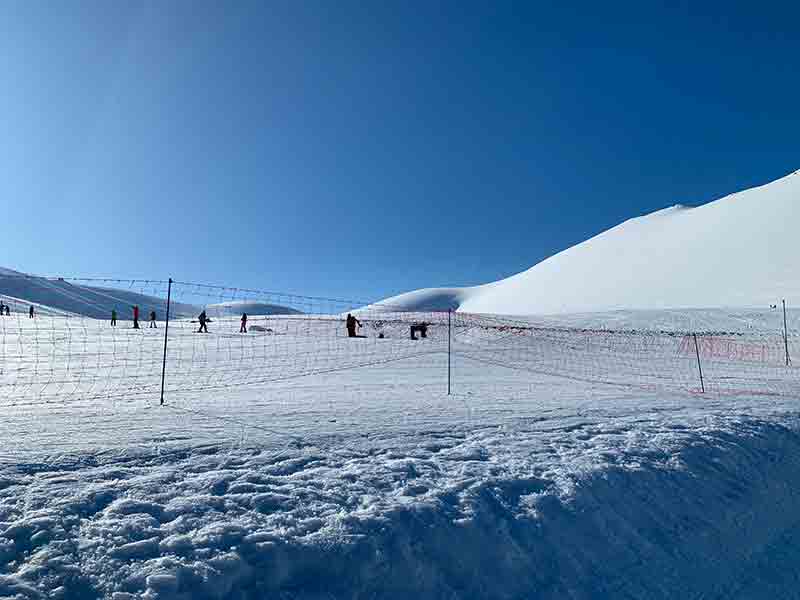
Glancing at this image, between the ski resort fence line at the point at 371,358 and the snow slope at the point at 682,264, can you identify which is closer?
the ski resort fence line at the point at 371,358

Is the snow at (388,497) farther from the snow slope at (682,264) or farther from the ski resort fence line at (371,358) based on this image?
the snow slope at (682,264)

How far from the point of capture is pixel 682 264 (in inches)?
2879

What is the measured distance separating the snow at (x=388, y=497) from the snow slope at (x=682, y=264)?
2011 inches

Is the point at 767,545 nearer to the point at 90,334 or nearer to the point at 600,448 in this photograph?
the point at 600,448

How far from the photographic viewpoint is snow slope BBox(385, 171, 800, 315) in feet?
192

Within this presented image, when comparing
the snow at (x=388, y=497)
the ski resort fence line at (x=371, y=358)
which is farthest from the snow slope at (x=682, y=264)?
the snow at (x=388, y=497)

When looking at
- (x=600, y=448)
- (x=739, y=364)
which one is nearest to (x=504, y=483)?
(x=600, y=448)

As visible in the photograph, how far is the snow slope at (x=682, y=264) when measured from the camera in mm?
58531

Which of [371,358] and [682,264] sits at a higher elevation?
[682,264]

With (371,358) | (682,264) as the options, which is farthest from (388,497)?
(682,264)

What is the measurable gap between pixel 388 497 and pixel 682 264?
8041 cm

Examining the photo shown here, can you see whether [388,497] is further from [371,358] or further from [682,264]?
[682,264]

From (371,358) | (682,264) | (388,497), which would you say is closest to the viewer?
(388,497)

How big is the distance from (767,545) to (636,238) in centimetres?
10297
